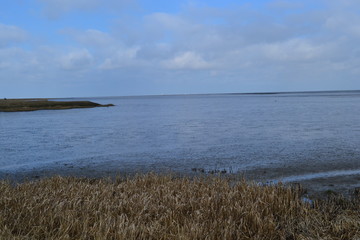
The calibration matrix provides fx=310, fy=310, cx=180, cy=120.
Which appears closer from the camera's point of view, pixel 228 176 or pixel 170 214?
pixel 170 214

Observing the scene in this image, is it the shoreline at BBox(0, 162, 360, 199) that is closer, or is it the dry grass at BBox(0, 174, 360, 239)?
the dry grass at BBox(0, 174, 360, 239)

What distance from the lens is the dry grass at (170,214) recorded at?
788 cm

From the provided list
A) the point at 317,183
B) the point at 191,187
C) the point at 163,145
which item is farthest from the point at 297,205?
the point at 163,145

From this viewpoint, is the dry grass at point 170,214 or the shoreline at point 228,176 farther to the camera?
the shoreline at point 228,176

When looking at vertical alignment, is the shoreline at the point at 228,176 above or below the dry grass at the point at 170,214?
below

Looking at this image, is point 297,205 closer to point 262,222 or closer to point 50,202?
point 262,222

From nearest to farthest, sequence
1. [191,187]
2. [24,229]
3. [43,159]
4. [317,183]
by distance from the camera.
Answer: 1. [24,229]
2. [191,187]
3. [317,183]
4. [43,159]

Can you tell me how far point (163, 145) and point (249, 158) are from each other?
8699mm

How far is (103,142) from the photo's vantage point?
2923 centimetres

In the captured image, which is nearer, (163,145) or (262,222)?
(262,222)

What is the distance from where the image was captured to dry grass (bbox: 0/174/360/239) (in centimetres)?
788

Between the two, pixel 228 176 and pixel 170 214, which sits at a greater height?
pixel 170 214

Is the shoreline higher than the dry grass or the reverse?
the reverse

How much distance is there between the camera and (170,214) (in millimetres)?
8922
